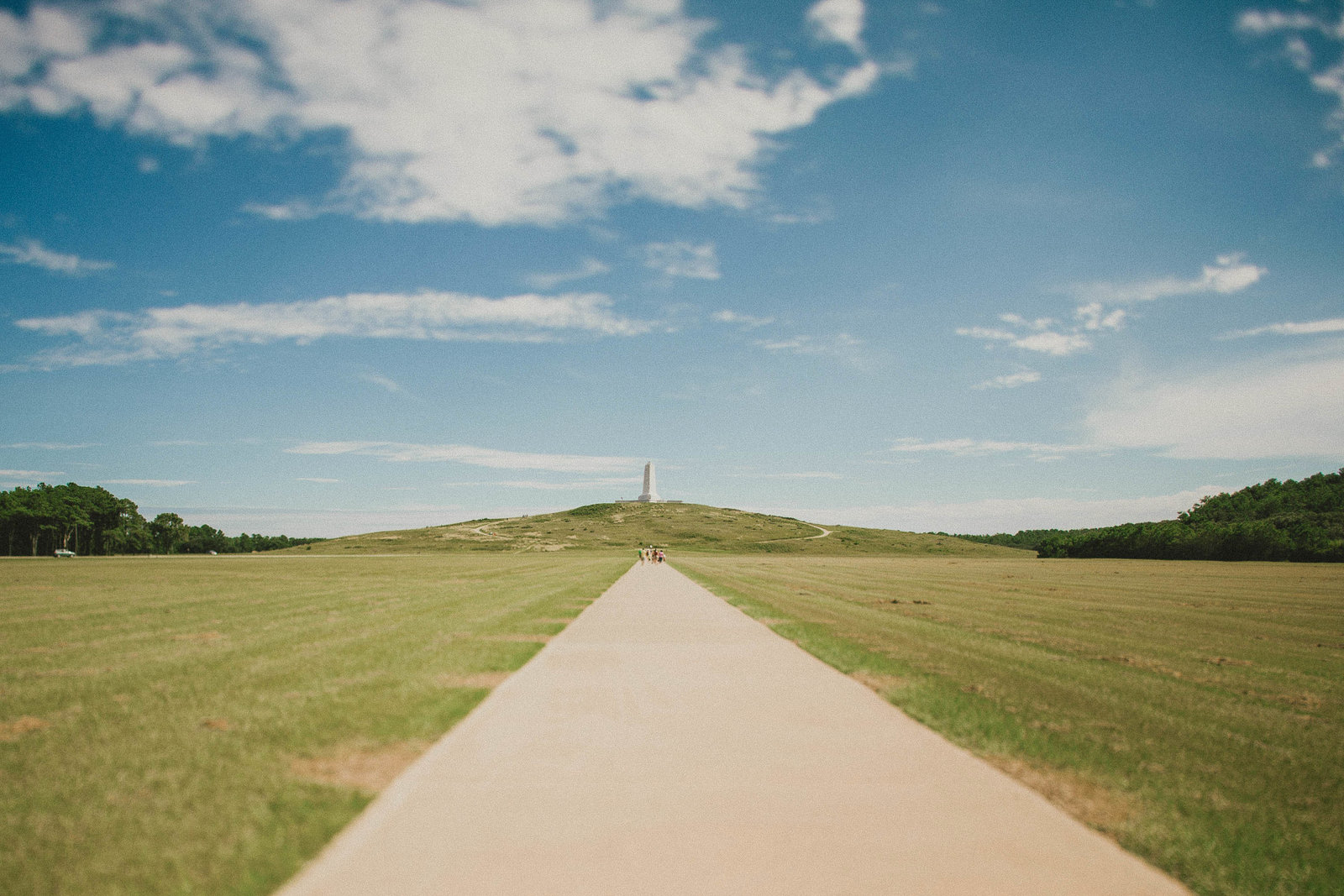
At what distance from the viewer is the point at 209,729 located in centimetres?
659

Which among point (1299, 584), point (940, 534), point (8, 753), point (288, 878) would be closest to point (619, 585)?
point (8, 753)

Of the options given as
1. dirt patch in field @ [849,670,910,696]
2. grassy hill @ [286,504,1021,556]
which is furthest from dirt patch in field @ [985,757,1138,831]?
grassy hill @ [286,504,1021,556]

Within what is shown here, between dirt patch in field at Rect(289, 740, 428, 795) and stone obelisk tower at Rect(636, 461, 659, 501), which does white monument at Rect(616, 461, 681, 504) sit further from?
dirt patch in field at Rect(289, 740, 428, 795)

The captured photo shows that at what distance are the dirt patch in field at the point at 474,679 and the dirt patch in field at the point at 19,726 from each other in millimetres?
3905

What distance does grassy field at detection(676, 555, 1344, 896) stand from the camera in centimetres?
460

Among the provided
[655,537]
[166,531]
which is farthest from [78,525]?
[655,537]

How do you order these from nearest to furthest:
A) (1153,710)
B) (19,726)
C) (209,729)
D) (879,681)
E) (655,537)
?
(209,729)
(19,726)
(1153,710)
(879,681)
(655,537)

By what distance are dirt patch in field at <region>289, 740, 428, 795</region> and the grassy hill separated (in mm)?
105469

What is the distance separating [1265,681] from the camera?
1049 centimetres

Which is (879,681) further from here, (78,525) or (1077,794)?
(78,525)

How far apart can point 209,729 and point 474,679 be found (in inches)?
124

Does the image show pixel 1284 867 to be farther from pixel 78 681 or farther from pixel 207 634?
pixel 207 634

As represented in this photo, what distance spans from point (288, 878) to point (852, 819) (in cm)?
349

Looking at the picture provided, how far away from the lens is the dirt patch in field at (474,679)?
8734 millimetres
